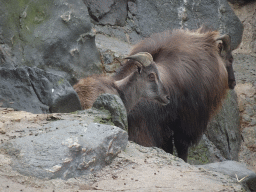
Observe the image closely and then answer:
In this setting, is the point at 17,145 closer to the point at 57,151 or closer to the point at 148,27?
the point at 57,151

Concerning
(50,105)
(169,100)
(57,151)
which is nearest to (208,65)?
(169,100)

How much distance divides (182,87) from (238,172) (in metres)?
1.99

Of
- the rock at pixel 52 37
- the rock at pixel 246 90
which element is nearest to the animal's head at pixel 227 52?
the rock at pixel 246 90

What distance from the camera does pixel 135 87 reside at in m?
4.55

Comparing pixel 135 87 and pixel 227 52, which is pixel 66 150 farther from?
pixel 227 52

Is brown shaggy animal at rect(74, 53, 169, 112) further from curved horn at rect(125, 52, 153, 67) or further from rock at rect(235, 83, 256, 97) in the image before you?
rock at rect(235, 83, 256, 97)

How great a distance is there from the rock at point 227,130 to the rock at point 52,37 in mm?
2514

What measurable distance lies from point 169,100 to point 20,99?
193cm

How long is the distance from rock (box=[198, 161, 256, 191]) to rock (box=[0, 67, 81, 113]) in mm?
1584

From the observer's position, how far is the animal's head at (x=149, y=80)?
442cm

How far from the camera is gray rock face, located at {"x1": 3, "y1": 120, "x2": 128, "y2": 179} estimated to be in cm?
238

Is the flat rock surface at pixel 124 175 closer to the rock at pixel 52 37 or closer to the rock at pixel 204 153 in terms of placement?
the rock at pixel 52 37

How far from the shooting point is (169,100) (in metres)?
4.54

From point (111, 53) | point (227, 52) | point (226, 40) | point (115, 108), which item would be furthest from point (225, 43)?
point (115, 108)
